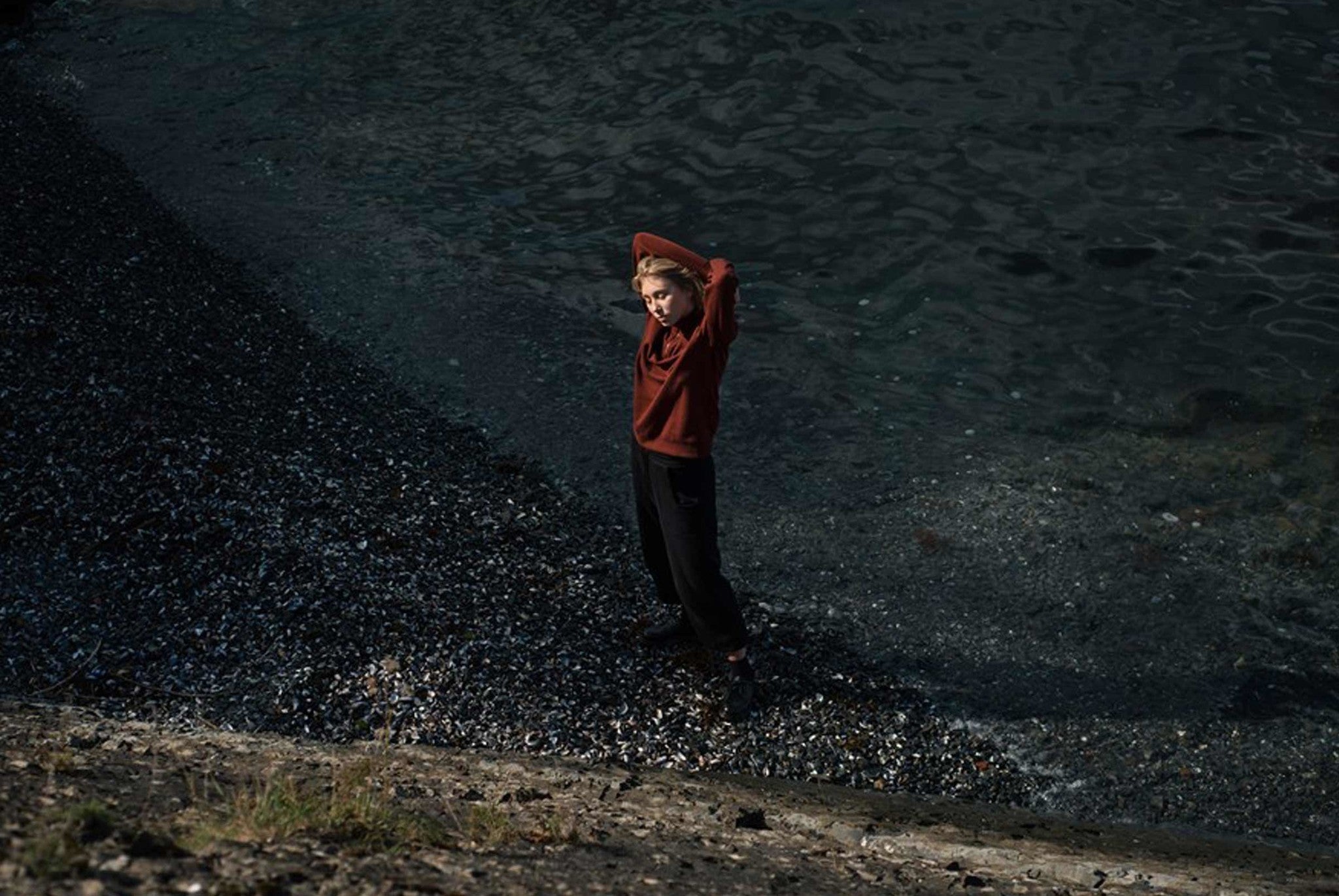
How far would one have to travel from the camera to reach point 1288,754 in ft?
22.8

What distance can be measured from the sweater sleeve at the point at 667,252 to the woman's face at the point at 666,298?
0.30 feet

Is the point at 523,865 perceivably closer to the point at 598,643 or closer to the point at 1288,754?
the point at 598,643

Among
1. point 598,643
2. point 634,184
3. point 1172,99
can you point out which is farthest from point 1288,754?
point 1172,99

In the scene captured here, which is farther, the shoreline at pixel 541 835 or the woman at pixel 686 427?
the woman at pixel 686 427

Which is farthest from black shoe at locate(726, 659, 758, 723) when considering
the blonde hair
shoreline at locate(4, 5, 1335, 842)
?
the blonde hair

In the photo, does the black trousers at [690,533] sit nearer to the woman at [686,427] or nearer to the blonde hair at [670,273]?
the woman at [686,427]

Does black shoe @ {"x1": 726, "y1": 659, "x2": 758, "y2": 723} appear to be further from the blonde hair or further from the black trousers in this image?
the blonde hair

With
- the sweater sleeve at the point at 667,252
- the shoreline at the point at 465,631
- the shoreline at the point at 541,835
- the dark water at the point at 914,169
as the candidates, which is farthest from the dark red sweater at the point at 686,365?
the dark water at the point at 914,169

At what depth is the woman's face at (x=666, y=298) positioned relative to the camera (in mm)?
5836

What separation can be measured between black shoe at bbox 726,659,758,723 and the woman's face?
5.86 ft

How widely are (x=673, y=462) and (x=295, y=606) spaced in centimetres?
218

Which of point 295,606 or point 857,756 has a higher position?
point 295,606

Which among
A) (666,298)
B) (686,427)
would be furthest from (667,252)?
(686,427)

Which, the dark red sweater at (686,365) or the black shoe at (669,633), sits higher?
the dark red sweater at (686,365)
